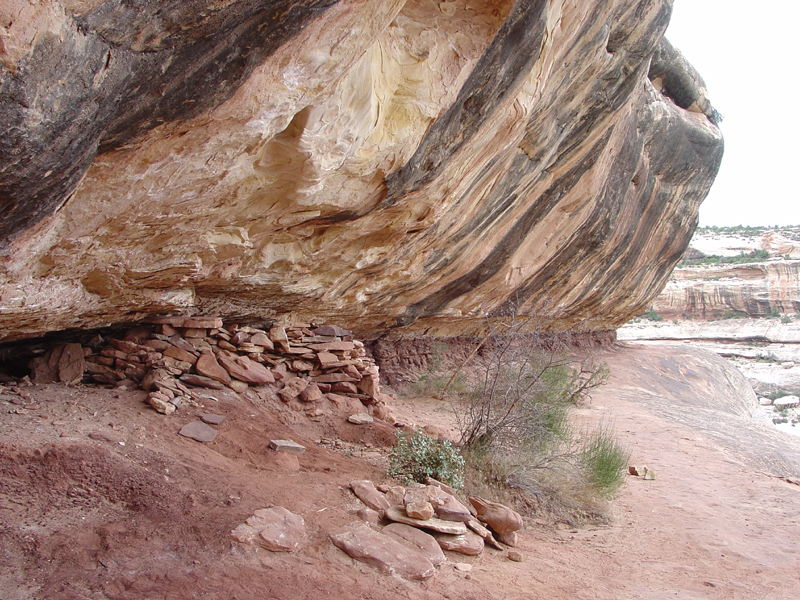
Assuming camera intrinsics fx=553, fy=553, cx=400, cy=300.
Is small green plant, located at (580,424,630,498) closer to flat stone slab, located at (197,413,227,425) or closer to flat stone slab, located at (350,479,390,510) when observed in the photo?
flat stone slab, located at (350,479,390,510)

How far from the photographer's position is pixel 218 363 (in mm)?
4723

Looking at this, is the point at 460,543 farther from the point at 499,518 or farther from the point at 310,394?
the point at 310,394

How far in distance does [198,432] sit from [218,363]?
0.97 meters

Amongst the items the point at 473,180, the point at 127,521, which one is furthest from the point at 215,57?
the point at 473,180

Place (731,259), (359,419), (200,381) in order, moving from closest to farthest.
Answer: (200,381) < (359,419) < (731,259)

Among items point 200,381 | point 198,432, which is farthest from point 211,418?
point 200,381

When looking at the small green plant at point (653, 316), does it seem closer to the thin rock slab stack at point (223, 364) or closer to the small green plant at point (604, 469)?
the small green plant at point (604, 469)

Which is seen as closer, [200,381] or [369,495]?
[369,495]

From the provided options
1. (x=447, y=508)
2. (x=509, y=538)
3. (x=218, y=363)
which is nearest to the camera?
(x=447, y=508)

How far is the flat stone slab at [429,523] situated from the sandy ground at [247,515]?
164 mm

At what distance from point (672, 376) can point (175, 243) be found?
1336 cm

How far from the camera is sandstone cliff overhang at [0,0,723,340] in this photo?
6.86 ft

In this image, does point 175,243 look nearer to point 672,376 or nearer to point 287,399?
point 287,399

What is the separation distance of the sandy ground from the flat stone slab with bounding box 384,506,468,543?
16 centimetres
